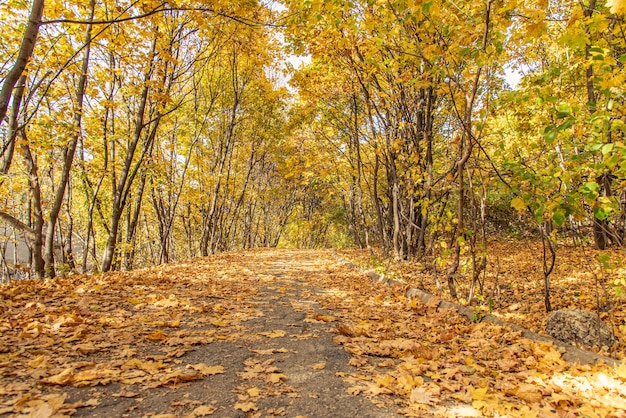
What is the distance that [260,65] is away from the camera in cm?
1453

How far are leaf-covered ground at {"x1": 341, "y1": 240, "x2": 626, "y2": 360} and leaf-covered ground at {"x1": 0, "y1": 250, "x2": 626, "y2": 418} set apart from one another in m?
0.75

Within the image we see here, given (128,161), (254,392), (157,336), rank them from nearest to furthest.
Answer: (254,392) → (157,336) → (128,161)

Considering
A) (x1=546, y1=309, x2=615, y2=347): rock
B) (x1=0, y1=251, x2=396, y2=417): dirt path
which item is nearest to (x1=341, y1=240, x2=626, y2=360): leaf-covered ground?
(x1=546, y1=309, x2=615, y2=347): rock

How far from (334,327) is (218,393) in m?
1.90

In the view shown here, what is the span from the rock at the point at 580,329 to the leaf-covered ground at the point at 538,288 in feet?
0.29

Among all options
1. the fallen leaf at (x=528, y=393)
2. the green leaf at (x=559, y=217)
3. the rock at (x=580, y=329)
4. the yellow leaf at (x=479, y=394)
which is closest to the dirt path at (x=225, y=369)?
the yellow leaf at (x=479, y=394)

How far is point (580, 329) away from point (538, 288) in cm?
297

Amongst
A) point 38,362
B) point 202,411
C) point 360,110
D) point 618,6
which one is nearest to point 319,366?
point 202,411

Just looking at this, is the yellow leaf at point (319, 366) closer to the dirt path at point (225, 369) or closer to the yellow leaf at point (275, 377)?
the dirt path at point (225, 369)

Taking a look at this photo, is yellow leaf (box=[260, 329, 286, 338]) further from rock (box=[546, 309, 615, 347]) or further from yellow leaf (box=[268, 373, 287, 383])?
rock (box=[546, 309, 615, 347])

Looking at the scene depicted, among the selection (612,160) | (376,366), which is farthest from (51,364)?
(612,160)

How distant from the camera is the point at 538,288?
237 inches

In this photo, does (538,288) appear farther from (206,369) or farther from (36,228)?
(36,228)

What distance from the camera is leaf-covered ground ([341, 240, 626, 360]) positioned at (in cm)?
386
